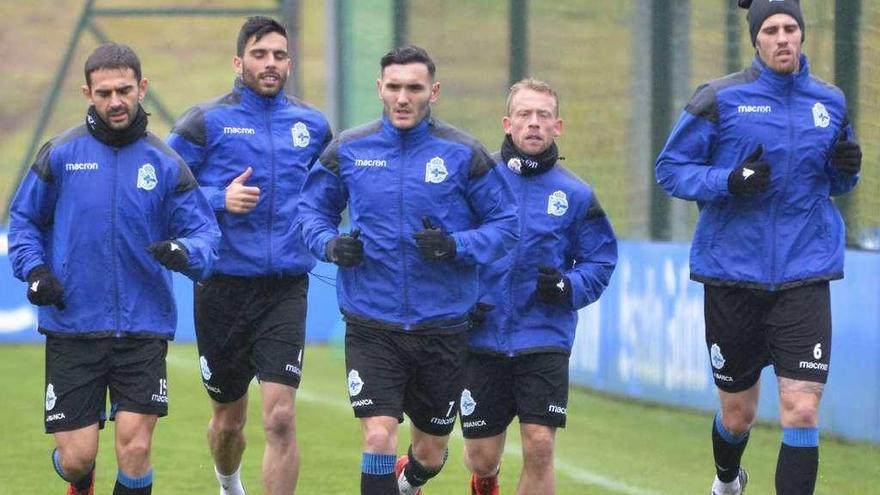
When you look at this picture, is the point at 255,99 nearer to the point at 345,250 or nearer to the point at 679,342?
the point at 345,250

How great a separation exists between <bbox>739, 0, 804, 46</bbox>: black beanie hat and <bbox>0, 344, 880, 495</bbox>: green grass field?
3082mm

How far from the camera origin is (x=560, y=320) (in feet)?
30.3

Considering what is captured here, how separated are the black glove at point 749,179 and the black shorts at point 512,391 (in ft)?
3.67

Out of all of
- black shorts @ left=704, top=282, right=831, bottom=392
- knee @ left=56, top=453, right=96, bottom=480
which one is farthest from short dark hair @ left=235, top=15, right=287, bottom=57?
black shorts @ left=704, top=282, right=831, bottom=392

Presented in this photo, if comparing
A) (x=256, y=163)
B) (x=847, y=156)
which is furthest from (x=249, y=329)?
(x=847, y=156)

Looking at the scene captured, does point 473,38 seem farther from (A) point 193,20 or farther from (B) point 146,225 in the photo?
(A) point 193,20

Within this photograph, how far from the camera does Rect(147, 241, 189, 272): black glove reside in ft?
27.5

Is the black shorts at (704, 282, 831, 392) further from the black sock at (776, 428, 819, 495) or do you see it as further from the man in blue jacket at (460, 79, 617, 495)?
the man in blue jacket at (460, 79, 617, 495)

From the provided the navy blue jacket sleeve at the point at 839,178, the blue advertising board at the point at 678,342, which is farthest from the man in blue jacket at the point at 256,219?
Answer: the navy blue jacket sleeve at the point at 839,178

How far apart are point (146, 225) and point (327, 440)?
204 inches

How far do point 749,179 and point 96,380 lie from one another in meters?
3.07

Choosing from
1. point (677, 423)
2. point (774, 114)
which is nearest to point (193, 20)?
point (677, 423)

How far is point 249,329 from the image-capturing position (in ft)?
32.7

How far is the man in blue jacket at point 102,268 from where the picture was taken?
28.1 feet
